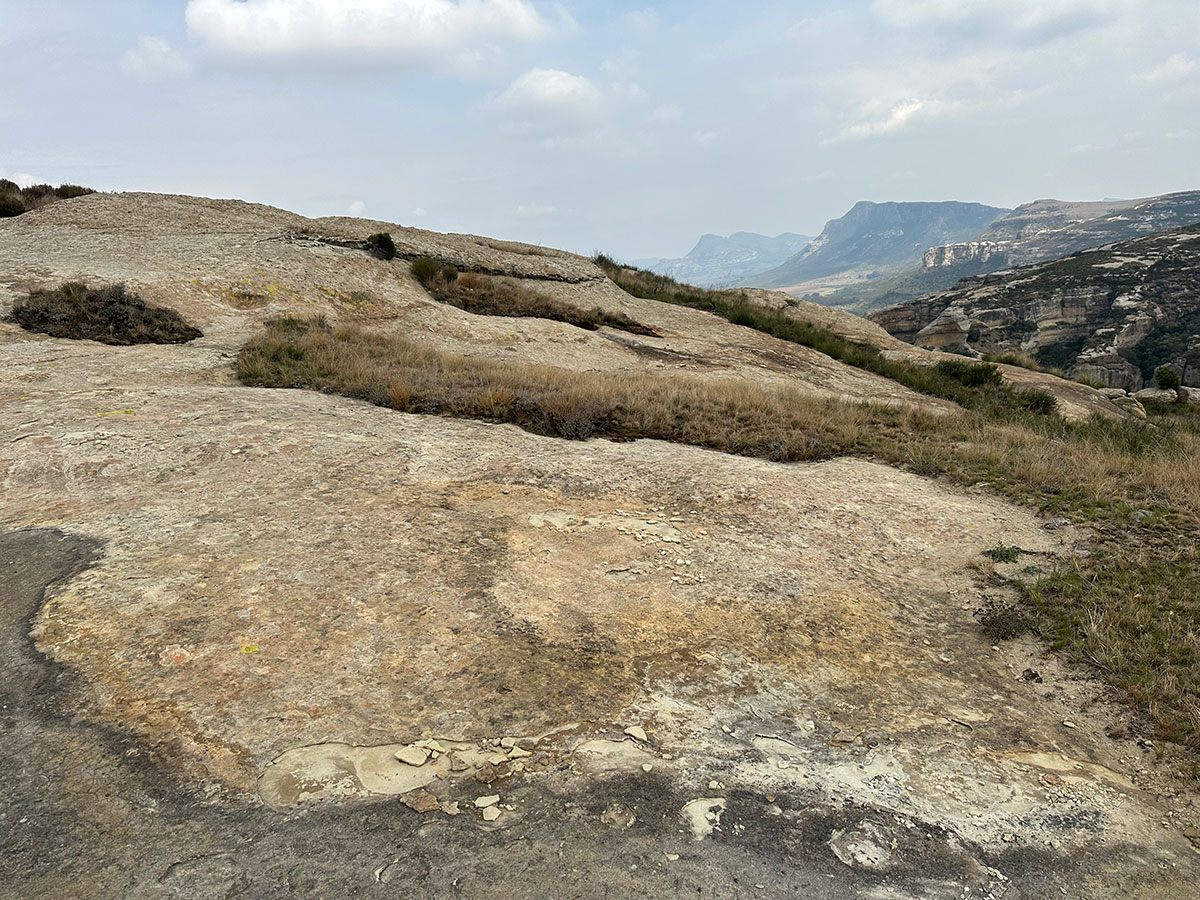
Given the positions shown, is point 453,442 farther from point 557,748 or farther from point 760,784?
point 760,784

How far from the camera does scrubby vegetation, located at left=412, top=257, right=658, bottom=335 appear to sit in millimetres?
17797

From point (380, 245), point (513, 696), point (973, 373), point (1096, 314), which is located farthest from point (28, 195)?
point (1096, 314)

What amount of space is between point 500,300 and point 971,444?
42.8ft

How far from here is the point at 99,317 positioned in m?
10.7

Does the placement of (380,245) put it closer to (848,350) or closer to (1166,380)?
(848,350)

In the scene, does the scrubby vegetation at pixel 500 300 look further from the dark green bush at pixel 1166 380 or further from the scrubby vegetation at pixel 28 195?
the dark green bush at pixel 1166 380

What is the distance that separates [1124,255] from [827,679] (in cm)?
11366

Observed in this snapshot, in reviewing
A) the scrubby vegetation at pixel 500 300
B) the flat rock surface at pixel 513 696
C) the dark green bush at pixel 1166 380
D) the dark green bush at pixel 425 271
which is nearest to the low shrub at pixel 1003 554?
the flat rock surface at pixel 513 696

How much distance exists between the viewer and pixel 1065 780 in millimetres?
3428

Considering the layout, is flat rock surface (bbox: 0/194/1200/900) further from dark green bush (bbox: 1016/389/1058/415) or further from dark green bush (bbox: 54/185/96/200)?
dark green bush (bbox: 54/185/96/200)

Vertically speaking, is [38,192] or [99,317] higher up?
[38,192]

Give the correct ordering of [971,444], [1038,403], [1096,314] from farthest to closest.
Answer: [1096,314], [1038,403], [971,444]

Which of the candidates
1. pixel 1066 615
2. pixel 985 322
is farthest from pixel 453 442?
pixel 985 322

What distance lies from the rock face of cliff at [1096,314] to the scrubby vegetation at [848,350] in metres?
27.0
